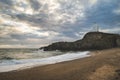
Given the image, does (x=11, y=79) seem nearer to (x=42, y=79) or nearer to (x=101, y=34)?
(x=42, y=79)

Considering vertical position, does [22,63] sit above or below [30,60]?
below

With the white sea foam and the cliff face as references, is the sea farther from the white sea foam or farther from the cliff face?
the cliff face

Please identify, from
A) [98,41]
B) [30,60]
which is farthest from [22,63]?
[98,41]

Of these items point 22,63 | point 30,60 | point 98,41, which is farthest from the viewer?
point 98,41

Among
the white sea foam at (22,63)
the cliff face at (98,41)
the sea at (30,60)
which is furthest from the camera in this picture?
the cliff face at (98,41)

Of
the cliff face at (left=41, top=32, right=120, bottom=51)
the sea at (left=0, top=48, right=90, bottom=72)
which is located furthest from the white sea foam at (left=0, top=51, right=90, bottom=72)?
the cliff face at (left=41, top=32, right=120, bottom=51)

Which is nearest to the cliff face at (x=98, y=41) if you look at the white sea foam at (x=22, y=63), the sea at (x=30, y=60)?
the sea at (x=30, y=60)

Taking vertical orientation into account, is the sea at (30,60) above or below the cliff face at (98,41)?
below

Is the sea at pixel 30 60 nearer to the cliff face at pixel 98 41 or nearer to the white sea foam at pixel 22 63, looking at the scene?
the white sea foam at pixel 22 63

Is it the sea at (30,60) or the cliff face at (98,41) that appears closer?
the sea at (30,60)

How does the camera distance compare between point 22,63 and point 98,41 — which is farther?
point 98,41

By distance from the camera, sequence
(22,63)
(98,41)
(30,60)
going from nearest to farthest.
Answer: (22,63) → (30,60) → (98,41)

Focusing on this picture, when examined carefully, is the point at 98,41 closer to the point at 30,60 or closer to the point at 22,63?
the point at 30,60

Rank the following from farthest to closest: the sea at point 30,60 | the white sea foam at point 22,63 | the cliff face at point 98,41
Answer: the cliff face at point 98,41, the sea at point 30,60, the white sea foam at point 22,63
